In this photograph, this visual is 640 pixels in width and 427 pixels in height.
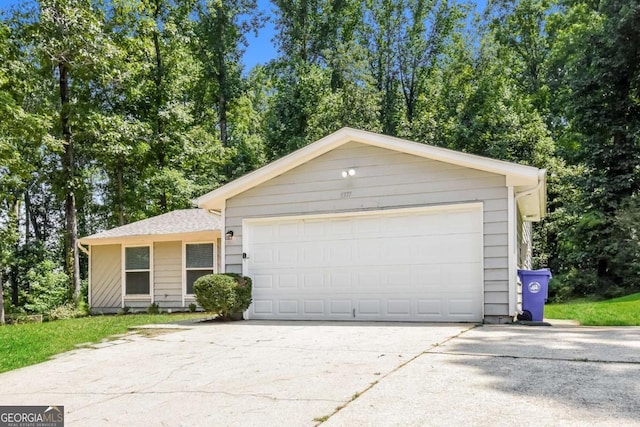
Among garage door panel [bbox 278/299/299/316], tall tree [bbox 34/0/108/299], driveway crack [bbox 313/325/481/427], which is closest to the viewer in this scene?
driveway crack [bbox 313/325/481/427]

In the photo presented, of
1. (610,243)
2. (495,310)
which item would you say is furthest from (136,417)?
(610,243)

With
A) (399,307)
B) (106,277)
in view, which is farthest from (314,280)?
(106,277)

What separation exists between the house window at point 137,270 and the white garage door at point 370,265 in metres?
5.85

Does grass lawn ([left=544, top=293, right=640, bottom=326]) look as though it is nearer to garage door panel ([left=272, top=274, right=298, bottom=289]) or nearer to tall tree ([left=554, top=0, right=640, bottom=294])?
garage door panel ([left=272, top=274, right=298, bottom=289])

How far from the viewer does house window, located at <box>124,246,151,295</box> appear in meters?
14.4

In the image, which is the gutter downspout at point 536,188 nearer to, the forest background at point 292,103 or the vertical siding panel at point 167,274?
the forest background at point 292,103

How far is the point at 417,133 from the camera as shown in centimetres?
2136

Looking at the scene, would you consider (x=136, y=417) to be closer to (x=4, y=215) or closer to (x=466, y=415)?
(x=466, y=415)

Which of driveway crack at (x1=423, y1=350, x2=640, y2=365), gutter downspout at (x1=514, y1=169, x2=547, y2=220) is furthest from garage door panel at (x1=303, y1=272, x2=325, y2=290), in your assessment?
driveway crack at (x1=423, y1=350, x2=640, y2=365)

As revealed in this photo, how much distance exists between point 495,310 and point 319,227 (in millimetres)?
3401

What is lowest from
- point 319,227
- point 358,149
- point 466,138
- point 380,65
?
point 319,227

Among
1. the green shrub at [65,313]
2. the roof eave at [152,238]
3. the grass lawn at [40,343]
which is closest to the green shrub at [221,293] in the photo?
the grass lawn at [40,343]

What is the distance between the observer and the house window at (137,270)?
47.2 feet

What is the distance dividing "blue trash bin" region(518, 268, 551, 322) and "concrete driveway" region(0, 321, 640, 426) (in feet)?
4.63
